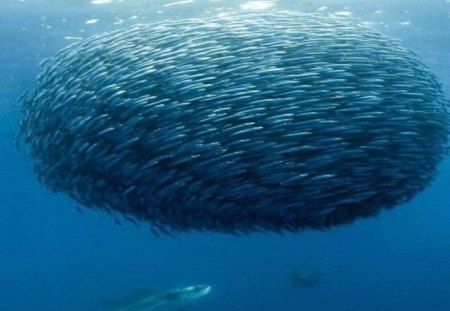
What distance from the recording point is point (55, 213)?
28.8 metres

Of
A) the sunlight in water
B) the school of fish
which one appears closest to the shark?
the sunlight in water

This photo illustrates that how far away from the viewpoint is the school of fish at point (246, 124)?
14.7 ft

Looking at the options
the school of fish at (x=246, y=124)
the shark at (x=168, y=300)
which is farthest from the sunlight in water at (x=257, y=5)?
the shark at (x=168, y=300)

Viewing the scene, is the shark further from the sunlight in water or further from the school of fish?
the school of fish

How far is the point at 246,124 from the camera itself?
14.5ft

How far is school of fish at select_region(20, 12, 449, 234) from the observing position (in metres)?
4.47

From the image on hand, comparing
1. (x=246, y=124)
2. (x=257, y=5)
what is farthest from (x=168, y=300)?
(x=246, y=124)

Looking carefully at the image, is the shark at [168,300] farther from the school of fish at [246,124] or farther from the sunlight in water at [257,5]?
the school of fish at [246,124]

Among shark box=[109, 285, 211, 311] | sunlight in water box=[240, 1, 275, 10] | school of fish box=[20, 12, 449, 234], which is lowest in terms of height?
shark box=[109, 285, 211, 311]

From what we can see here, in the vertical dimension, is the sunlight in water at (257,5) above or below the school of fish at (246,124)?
below

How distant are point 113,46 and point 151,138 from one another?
1.05m

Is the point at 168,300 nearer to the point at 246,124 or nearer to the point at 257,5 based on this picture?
the point at 257,5

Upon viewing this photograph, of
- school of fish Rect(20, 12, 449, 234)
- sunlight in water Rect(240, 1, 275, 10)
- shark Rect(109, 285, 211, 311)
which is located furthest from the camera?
shark Rect(109, 285, 211, 311)

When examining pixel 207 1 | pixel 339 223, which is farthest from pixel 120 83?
pixel 207 1
